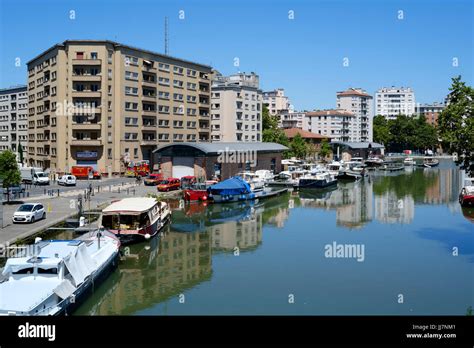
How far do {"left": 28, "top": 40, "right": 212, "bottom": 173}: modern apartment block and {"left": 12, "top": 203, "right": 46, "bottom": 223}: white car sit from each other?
28821 millimetres

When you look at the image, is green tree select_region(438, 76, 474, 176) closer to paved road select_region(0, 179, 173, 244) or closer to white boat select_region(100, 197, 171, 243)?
white boat select_region(100, 197, 171, 243)

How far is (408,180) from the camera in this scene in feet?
243

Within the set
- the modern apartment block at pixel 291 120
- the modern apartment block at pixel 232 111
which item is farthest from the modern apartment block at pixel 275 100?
the modern apartment block at pixel 232 111

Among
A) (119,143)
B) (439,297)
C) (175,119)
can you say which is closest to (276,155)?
(175,119)

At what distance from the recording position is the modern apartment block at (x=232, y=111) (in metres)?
83.4

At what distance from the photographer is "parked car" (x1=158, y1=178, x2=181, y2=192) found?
164ft

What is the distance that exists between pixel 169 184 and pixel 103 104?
15060 millimetres

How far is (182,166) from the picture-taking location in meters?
56.1

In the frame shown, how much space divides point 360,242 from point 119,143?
37683mm

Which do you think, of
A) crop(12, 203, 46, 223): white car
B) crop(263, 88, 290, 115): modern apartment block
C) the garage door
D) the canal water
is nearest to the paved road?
crop(12, 203, 46, 223): white car

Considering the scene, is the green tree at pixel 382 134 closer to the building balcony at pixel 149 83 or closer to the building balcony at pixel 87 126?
the building balcony at pixel 149 83

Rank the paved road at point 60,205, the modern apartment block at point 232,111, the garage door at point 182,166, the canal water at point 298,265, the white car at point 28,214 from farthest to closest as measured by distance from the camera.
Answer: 1. the modern apartment block at point 232,111
2. the garage door at point 182,166
3. the white car at point 28,214
4. the paved road at point 60,205
5. the canal water at point 298,265

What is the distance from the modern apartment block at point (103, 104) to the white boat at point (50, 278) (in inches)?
1553

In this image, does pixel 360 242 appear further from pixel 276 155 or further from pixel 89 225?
pixel 276 155
